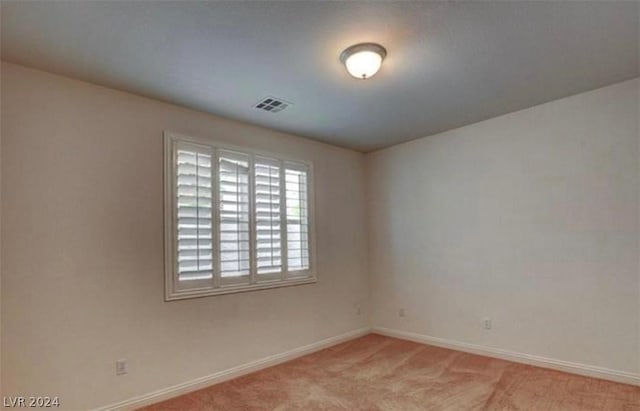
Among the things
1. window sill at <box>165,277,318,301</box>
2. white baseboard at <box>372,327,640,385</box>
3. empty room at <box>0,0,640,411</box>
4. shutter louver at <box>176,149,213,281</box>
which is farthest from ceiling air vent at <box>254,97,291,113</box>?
white baseboard at <box>372,327,640,385</box>

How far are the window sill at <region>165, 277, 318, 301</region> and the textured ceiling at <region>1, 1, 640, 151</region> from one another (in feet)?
5.70

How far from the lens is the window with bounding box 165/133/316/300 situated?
330 centimetres

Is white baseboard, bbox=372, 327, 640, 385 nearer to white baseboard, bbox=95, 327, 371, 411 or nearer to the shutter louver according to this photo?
white baseboard, bbox=95, 327, 371, 411

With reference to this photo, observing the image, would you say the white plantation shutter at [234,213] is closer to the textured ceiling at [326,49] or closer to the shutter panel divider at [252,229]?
the shutter panel divider at [252,229]

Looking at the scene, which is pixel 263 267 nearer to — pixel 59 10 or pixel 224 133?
pixel 224 133

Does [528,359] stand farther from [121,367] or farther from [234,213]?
[121,367]

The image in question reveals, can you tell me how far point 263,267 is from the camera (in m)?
3.94

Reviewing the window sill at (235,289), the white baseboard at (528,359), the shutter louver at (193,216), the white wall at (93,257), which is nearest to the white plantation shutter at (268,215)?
the window sill at (235,289)

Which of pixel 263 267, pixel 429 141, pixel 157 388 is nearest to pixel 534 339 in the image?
pixel 429 141

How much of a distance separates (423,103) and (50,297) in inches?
138

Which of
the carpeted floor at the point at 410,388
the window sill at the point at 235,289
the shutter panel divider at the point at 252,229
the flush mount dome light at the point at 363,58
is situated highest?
the flush mount dome light at the point at 363,58

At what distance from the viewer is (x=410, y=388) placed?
10.5 feet

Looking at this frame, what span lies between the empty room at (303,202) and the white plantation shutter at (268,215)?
0.02m

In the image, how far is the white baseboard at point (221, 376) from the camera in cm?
293
